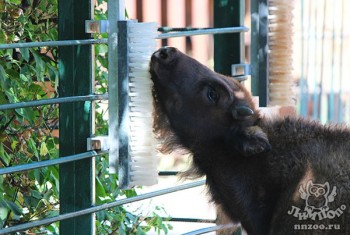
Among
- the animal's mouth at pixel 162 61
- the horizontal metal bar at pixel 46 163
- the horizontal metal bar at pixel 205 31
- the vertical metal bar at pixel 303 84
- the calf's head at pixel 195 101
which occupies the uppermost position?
the horizontal metal bar at pixel 205 31

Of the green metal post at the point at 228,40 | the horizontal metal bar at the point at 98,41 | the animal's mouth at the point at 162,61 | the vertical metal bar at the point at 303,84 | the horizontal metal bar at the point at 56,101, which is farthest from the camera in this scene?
the vertical metal bar at the point at 303,84

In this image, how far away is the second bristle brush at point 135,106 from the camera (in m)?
4.64

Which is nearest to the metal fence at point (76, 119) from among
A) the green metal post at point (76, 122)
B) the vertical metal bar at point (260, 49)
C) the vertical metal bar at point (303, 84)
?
the green metal post at point (76, 122)

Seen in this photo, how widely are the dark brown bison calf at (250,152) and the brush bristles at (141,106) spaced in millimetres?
98

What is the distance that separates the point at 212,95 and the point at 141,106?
0.40m

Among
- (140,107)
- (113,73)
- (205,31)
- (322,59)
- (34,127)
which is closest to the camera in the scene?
(113,73)

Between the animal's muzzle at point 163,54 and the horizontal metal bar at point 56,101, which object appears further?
the animal's muzzle at point 163,54

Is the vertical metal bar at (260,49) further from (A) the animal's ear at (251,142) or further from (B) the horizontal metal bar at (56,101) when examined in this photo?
(B) the horizontal metal bar at (56,101)

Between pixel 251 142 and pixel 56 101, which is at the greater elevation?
pixel 56 101

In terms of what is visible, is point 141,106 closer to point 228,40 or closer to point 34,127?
point 34,127

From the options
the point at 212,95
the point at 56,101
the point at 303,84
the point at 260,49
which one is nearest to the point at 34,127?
the point at 56,101

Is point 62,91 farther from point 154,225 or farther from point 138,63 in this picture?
point 154,225

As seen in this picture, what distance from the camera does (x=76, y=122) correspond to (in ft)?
16.0

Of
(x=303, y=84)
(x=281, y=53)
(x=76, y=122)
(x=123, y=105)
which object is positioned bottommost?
(x=303, y=84)
